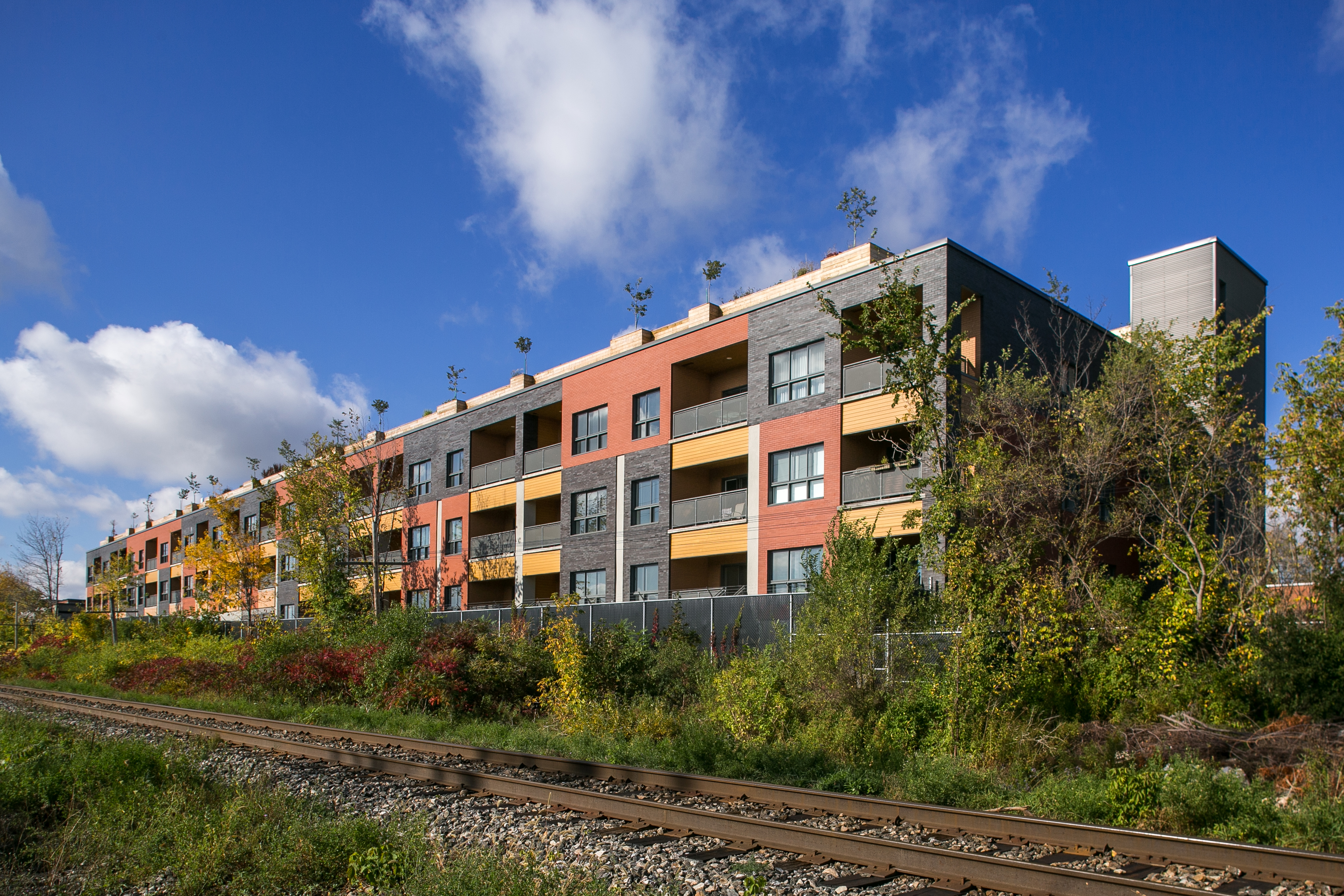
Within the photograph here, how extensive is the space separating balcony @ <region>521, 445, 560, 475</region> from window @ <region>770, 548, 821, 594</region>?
40.1ft

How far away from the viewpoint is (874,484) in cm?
2339

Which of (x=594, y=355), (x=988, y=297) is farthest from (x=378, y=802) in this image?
(x=594, y=355)

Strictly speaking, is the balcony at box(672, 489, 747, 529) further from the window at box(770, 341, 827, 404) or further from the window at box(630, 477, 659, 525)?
the window at box(770, 341, 827, 404)

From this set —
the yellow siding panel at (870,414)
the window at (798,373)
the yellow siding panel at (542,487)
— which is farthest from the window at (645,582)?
the yellow siding panel at (870,414)

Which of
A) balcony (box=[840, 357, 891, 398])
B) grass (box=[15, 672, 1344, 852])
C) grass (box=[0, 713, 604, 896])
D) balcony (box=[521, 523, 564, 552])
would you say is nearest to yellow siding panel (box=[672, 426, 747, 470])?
balcony (box=[840, 357, 891, 398])

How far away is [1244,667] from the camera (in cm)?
1411

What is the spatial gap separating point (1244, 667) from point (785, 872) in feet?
34.4

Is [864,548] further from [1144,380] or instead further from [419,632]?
[419,632]

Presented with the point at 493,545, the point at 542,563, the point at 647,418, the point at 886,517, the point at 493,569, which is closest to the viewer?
the point at 886,517

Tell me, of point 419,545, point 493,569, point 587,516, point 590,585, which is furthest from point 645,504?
point 419,545

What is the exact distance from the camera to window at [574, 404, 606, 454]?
3347cm

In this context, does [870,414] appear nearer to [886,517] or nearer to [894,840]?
[886,517]

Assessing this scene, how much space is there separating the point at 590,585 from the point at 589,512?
2.69 meters

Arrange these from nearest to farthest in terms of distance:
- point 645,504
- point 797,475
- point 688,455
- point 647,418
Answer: point 797,475 < point 688,455 < point 645,504 < point 647,418
